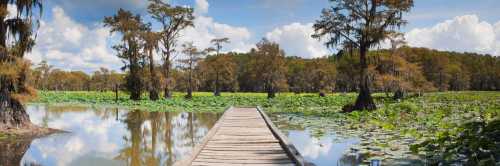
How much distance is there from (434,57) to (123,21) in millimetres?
56809

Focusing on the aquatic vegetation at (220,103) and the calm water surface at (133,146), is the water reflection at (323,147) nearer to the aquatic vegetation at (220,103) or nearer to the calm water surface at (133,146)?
the calm water surface at (133,146)

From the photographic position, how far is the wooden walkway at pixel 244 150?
7373 mm

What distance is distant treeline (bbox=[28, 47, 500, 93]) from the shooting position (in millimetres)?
37062

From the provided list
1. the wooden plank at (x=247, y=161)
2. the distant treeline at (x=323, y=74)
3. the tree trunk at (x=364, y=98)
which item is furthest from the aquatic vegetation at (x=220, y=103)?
the wooden plank at (x=247, y=161)

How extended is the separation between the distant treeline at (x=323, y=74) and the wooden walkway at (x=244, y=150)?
13460mm

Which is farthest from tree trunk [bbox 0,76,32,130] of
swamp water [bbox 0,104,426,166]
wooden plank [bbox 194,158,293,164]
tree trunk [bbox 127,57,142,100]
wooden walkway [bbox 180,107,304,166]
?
tree trunk [bbox 127,57,142,100]

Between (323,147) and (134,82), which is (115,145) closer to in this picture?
(323,147)

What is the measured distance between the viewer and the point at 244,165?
23.3 feet

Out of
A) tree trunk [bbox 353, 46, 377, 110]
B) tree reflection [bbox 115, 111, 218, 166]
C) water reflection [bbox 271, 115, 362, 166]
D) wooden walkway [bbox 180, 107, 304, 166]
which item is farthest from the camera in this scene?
tree trunk [bbox 353, 46, 377, 110]

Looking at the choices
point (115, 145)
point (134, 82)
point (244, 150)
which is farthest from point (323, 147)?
point (134, 82)

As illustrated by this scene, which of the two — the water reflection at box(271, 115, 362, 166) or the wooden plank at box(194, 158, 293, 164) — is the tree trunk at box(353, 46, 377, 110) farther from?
the wooden plank at box(194, 158, 293, 164)

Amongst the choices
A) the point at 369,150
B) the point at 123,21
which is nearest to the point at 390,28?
the point at 369,150

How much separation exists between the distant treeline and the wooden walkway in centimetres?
1346

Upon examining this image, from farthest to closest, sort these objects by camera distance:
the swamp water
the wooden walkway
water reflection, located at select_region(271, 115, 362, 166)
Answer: the swamp water, water reflection, located at select_region(271, 115, 362, 166), the wooden walkway
